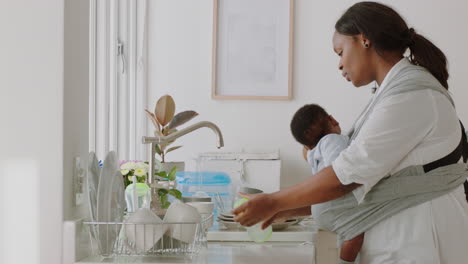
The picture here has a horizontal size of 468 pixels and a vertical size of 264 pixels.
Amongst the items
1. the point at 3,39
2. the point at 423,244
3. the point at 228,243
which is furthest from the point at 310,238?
the point at 3,39

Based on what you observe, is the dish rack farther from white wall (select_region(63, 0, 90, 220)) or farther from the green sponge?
the green sponge

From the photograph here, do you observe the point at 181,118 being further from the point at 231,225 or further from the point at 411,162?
the point at 411,162

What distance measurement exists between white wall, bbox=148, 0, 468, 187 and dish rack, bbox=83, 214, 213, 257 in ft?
6.76

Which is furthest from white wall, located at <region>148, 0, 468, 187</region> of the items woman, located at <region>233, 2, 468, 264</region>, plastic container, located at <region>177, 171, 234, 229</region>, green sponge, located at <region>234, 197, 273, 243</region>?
woman, located at <region>233, 2, 468, 264</region>

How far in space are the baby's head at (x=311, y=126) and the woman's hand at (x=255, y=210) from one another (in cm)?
89

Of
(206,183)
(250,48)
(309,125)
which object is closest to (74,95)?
(309,125)

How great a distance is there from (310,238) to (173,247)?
635 millimetres

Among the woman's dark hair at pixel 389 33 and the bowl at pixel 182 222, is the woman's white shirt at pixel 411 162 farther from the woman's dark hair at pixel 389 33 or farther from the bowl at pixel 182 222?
the bowl at pixel 182 222

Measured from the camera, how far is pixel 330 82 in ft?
11.8

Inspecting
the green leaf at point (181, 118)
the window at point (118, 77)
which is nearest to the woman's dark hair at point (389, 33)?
the green leaf at point (181, 118)

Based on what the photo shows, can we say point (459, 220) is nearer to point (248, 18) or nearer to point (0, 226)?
point (0, 226)

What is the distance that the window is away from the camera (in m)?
2.80

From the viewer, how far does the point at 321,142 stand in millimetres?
2027

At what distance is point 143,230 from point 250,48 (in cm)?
225
